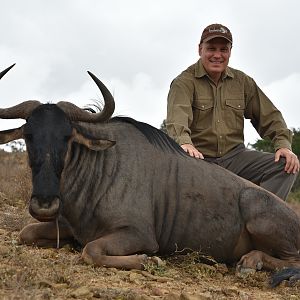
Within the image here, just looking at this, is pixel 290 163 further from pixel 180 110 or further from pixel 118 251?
pixel 118 251

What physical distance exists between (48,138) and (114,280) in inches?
49.9

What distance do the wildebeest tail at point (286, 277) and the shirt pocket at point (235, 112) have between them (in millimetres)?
2270

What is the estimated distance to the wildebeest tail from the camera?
16.1 feet

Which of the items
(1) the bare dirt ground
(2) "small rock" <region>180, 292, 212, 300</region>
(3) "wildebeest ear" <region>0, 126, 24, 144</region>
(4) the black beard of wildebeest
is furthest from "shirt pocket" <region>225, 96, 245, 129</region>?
(2) "small rock" <region>180, 292, 212, 300</region>

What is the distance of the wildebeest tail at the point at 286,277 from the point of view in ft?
16.1

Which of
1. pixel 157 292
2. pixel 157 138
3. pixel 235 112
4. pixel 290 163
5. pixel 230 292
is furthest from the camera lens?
pixel 235 112

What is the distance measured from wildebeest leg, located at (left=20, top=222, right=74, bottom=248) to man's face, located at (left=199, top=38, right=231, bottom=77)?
2.49 m

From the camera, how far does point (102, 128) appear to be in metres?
5.68

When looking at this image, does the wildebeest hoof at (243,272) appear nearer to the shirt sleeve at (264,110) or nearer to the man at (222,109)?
the man at (222,109)

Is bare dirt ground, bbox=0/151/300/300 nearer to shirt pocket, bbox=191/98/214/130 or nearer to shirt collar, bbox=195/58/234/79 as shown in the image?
shirt pocket, bbox=191/98/214/130

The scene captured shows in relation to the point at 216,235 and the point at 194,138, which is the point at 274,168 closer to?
the point at 194,138

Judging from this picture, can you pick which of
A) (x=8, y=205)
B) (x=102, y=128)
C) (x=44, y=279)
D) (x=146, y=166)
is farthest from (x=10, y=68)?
(x=8, y=205)

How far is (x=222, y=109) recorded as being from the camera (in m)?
6.97

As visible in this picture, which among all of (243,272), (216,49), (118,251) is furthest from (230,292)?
(216,49)
